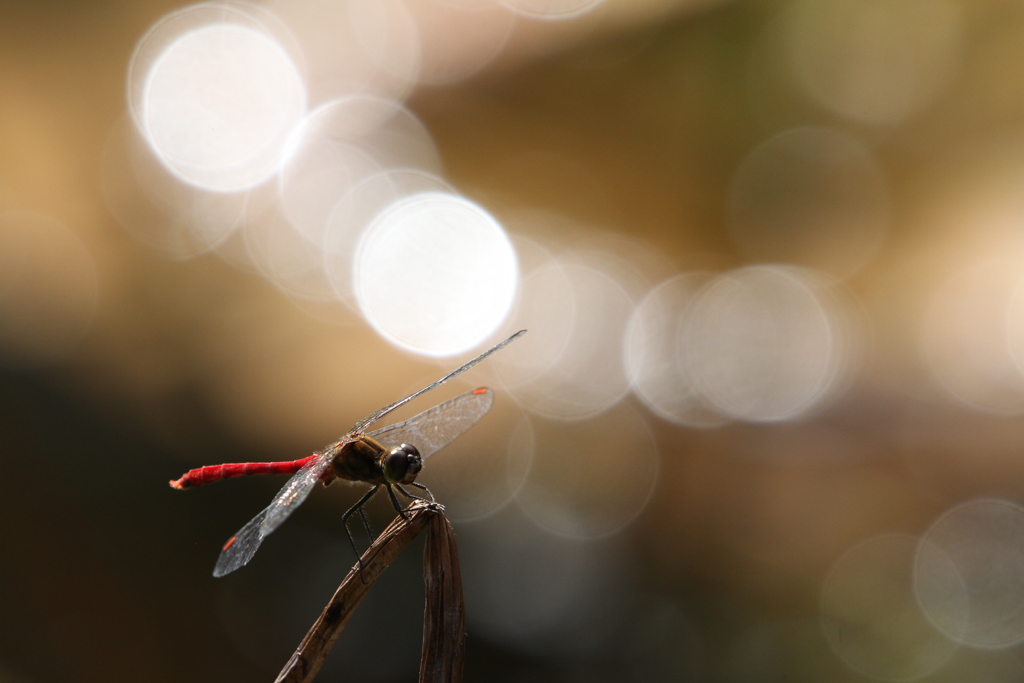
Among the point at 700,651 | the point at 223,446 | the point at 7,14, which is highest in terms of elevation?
the point at 7,14

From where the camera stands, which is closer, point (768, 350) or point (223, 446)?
point (768, 350)

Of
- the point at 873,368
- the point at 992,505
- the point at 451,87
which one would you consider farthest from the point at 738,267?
the point at 451,87

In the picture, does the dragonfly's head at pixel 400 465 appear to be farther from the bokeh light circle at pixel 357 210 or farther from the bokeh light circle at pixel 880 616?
the bokeh light circle at pixel 880 616

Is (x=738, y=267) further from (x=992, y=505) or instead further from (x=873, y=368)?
(x=992, y=505)

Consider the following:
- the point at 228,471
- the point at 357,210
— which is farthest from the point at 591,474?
the point at 228,471

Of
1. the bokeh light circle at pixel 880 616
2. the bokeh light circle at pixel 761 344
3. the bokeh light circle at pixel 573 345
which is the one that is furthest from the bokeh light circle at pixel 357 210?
the bokeh light circle at pixel 880 616

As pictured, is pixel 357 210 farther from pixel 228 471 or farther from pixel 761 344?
pixel 761 344
